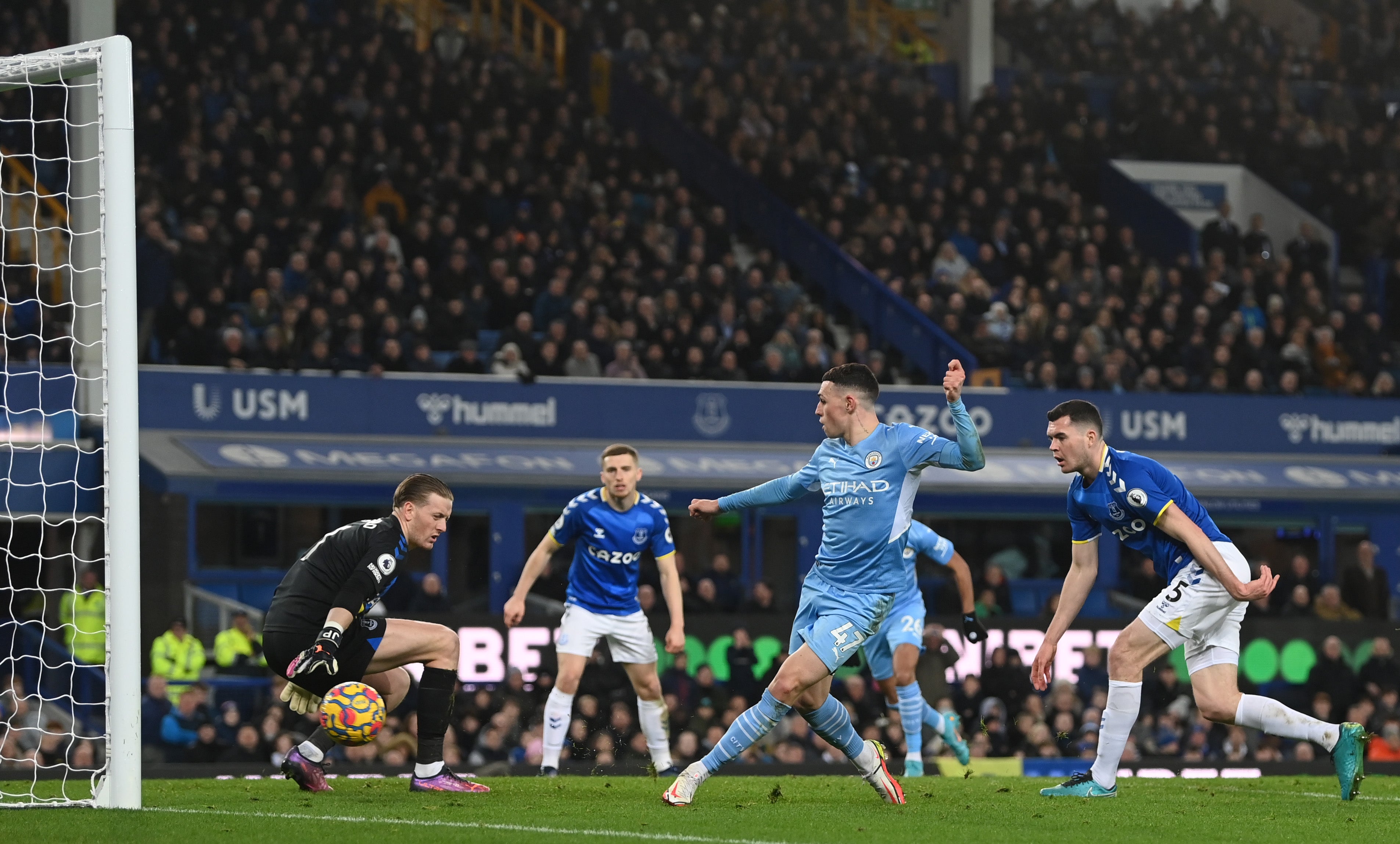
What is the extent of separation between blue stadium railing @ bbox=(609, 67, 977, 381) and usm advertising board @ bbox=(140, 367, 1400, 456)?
117 cm

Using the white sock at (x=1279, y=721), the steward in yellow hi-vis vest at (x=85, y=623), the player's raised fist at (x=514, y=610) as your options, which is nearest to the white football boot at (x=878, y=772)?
the white sock at (x=1279, y=721)

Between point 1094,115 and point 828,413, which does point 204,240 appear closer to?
point 828,413

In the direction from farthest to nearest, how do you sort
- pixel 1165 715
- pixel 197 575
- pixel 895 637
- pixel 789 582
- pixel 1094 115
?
pixel 1094 115 < pixel 789 582 < pixel 197 575 < pixel 1165 715 < pixel 895 637

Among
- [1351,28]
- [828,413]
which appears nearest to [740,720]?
[828,413]

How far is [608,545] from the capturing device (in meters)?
12.3

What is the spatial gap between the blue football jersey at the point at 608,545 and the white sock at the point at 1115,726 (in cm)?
349

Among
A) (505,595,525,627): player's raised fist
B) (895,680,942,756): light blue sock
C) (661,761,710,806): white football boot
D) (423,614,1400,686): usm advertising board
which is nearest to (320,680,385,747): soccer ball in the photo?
(661,761,710,806): white football boot

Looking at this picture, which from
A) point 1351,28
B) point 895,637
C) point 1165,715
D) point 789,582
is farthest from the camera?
point 1351,28

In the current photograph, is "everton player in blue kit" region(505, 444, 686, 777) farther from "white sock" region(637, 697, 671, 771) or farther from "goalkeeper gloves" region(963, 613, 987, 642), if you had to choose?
"goalkeeper gloves" region(963, 613, 987, 642)

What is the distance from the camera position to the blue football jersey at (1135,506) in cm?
912

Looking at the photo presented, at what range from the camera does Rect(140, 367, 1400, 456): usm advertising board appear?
807 inches

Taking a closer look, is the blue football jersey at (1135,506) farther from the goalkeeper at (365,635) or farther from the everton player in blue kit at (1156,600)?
the goalkeeper at (365,635)

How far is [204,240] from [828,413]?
1341cm

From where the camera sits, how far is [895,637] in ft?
43.2
